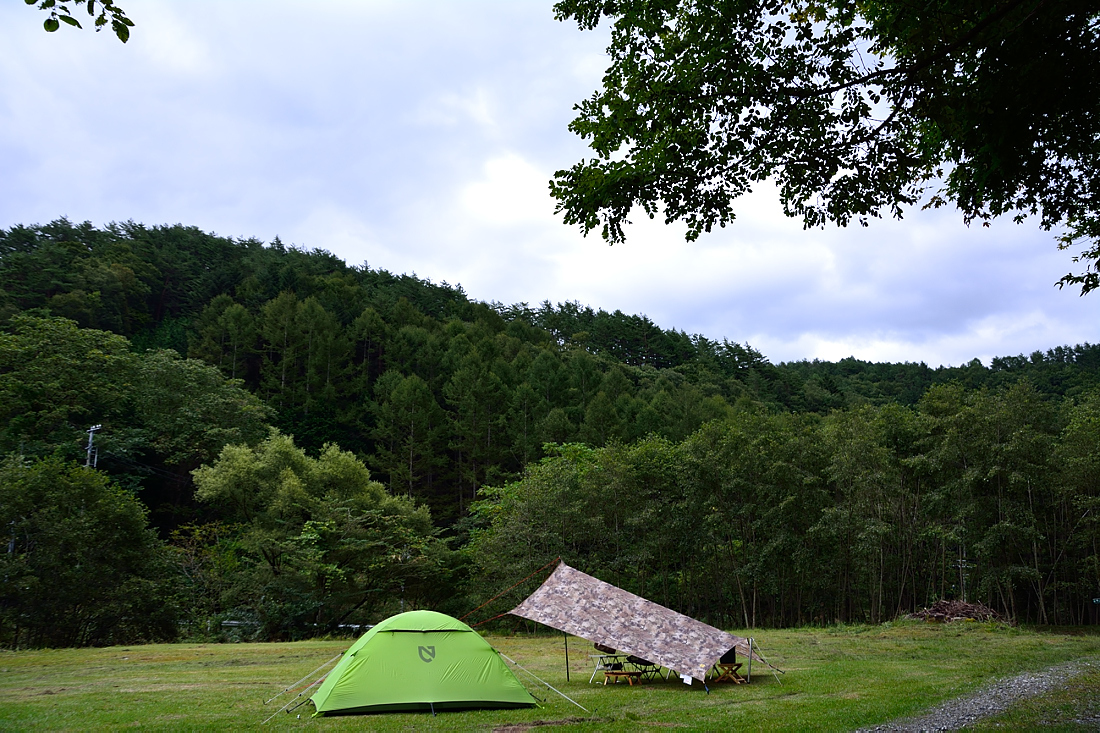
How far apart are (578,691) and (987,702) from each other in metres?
6.21

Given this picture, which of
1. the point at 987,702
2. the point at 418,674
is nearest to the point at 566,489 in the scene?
the point at 418,674

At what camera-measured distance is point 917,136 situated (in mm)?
7133

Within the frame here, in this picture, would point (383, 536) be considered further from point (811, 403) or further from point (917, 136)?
point (811, 403)

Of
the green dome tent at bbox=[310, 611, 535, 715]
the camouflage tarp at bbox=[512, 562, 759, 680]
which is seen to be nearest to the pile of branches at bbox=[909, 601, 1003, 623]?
the camouflage tarp at bbox=[512, 562, 759, 680]

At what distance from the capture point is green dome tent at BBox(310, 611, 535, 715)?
9.62 meters

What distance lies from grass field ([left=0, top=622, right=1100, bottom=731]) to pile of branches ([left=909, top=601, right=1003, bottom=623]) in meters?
4.66

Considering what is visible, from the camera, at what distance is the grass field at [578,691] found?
28.3 ft

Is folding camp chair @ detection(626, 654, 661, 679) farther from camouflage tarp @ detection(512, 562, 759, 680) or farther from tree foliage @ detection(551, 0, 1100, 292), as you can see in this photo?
tree foliage @ detection(551, 0, 1100, 292)

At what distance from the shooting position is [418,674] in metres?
9.95

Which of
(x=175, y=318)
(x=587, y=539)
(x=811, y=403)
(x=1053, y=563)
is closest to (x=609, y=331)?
(x=811, y=403)

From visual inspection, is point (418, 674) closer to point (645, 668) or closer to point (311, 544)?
point (645, 668)

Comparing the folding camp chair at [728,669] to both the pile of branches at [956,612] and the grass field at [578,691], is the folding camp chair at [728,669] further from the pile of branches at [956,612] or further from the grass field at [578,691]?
the pile of branches at [956,612]

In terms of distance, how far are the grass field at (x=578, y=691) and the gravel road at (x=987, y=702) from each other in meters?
0.30

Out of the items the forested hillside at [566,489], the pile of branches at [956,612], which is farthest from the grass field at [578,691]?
the forested hillside at [566,489]
